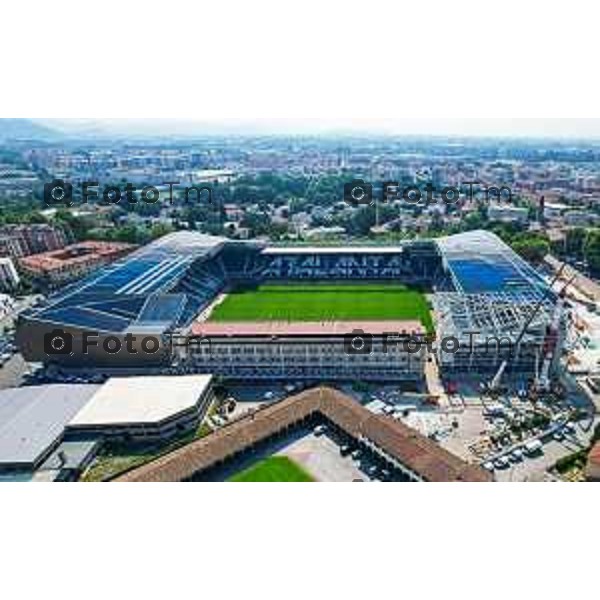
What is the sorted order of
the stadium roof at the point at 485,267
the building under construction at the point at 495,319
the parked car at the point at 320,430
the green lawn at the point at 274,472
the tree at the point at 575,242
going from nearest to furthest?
the green lawn at the point at 274,472
the parked car at the point at 320,430
the building under construction at the point at 495,319
the stadium roof at the point at 485,267
the tree at the point at 575,242

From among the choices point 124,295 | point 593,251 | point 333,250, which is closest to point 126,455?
point 124,295

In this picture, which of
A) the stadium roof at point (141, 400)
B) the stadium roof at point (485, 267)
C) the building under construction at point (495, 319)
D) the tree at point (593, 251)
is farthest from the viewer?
the tree at point (593, 251)

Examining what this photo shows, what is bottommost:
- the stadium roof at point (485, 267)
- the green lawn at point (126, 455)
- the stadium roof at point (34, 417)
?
the green lawn at point (126, 455)

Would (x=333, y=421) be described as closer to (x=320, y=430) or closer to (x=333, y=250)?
(x=320, y=430)

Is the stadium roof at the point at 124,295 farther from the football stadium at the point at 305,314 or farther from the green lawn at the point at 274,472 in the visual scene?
the green lawn at the point at 274,472

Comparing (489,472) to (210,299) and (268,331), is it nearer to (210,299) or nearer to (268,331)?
(268,331)

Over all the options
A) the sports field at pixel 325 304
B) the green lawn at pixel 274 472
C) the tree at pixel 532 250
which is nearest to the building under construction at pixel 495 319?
the sports field at pixel 325 304
